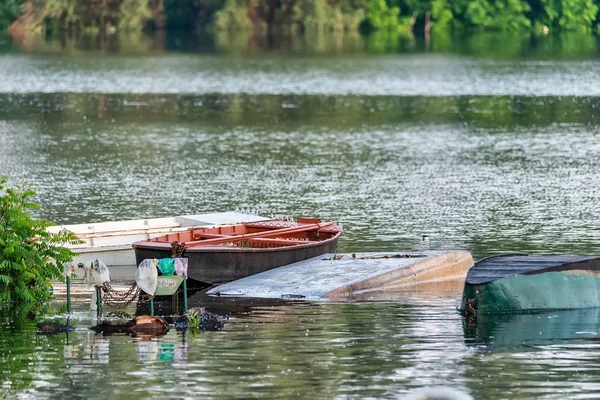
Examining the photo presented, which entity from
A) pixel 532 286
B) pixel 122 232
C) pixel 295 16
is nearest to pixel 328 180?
pixel 122 232

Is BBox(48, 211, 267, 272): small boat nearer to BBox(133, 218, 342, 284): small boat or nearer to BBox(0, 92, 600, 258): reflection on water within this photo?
BBox(133, 218, 342, 284): small boat

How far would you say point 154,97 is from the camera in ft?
322

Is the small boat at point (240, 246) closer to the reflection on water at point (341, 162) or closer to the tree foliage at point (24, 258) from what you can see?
the tree foliage at point (24, 258)

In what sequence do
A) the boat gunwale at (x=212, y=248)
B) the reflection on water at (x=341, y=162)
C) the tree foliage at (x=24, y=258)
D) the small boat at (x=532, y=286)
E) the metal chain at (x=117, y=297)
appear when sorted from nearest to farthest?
the small boat at (x=532, y=286) < the tree foliage at (x=24, y=258) < the metal chain at (x=117, y=297) < the boat gunwale at (x=212, y=248) < the reflection on water at (x=341, y=162)

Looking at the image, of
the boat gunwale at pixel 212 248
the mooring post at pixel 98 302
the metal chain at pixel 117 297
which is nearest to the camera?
the mooring post at pixel 98 302

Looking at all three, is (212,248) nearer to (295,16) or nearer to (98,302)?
(98,302)

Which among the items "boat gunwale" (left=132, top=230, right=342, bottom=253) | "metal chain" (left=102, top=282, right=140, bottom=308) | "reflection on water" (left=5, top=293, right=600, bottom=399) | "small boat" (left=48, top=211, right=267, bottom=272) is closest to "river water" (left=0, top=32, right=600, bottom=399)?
"reflection on water" (left=5, top=293, right=600, bottom=399)

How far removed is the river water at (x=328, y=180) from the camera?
27.8m

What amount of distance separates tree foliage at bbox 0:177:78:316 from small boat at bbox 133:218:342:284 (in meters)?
3.25

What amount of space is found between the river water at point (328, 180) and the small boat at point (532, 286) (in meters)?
0.57

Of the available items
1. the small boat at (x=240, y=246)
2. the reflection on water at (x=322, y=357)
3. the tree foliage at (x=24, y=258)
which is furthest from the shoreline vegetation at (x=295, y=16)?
Result: the reflection on water at (x=322, y=357)

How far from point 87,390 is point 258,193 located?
29778 millimetres

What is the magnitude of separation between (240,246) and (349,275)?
11.8 feet

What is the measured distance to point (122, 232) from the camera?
41.2 m
